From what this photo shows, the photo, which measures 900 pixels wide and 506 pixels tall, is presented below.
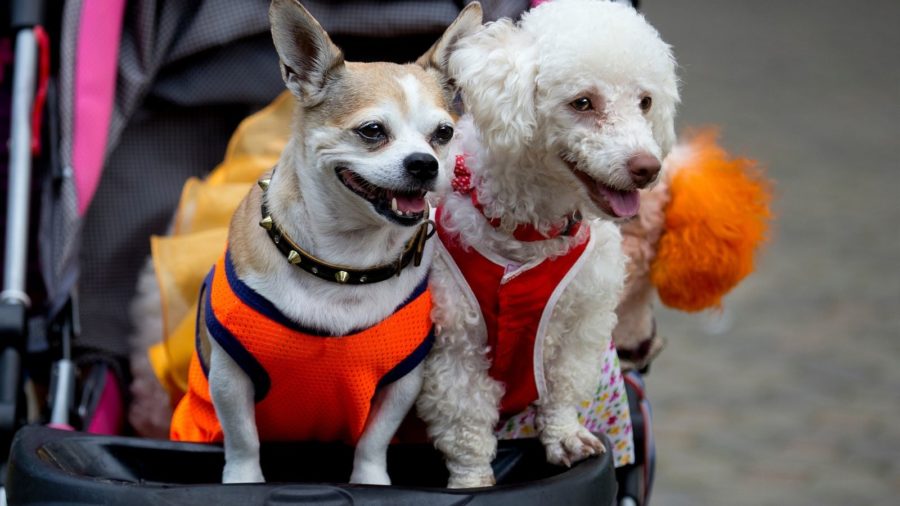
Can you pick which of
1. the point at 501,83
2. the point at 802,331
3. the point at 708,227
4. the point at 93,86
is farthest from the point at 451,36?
the point at 802,331

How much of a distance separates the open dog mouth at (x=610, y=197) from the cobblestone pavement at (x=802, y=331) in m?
0.43

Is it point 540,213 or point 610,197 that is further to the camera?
point 540,213

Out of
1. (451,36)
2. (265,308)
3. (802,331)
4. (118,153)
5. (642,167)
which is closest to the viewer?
(642,167)

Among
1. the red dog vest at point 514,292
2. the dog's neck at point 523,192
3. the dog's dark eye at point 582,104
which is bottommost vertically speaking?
the red dog vest at point 514,292

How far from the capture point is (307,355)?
6.49ft

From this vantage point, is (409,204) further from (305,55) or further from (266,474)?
(266,474)

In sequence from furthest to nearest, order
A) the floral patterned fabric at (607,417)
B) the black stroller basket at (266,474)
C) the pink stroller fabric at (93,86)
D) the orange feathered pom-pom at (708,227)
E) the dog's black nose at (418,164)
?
the pink stroller fabric at (93,86) < the orange feathered pom-pom at (708,227) < the floral patterned fabric at (607,417) < the dog's black nose at (418,164) < the black stroller basket at (266,474)

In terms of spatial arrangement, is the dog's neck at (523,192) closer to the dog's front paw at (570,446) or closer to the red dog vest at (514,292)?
the red dog vest at (514,292)

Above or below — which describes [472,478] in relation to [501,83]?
below

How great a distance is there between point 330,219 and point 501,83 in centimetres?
38

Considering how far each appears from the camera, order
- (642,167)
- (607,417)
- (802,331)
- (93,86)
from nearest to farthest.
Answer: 1. (642,167)
2. (607,417)
3. (93,86)
4. (802,331)

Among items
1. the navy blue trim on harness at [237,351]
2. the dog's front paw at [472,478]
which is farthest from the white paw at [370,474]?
the navy blue trim on harness at [237,351]

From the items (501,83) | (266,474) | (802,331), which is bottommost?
(266,474)

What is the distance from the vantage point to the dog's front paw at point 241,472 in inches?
79.4
